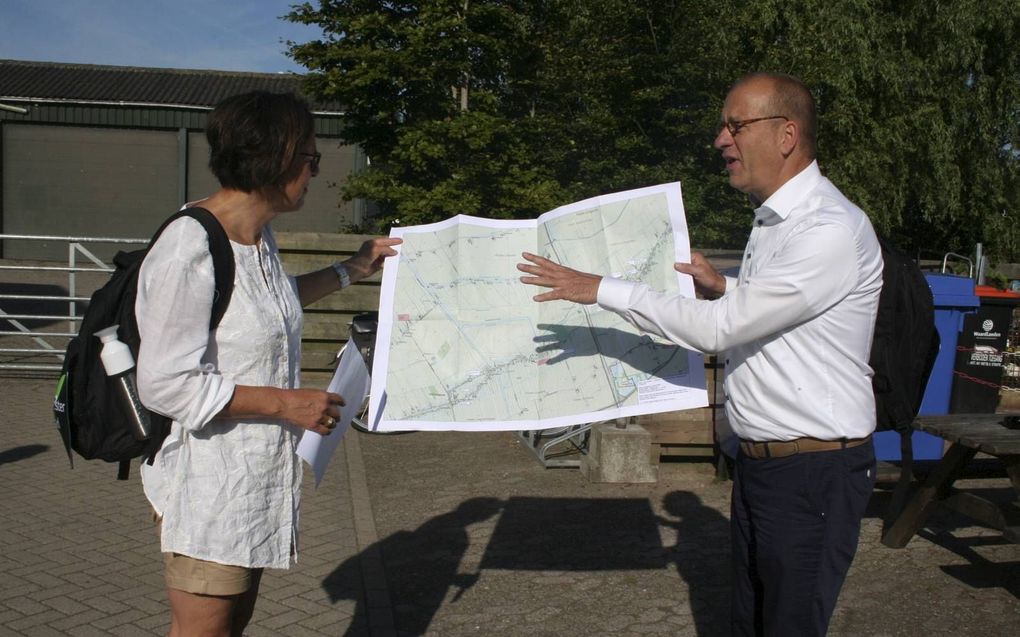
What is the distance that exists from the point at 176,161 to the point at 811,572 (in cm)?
3177

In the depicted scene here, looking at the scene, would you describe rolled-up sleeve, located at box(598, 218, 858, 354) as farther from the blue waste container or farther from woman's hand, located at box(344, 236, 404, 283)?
the blue waste container

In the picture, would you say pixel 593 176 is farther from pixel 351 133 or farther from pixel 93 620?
pixel 93 620

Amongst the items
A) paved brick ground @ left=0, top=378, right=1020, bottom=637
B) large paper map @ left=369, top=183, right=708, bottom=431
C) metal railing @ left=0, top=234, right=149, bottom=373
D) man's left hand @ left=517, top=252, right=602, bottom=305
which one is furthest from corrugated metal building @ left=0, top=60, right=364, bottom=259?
man's left hand @ left=517, top=252, right=602, bottom=305

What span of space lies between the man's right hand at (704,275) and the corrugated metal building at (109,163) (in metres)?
28.3

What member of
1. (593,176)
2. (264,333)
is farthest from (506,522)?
(593,176)

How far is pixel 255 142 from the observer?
245 cm

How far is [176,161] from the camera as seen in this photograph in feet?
104

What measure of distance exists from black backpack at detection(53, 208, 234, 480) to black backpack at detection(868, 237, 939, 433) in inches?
74.4

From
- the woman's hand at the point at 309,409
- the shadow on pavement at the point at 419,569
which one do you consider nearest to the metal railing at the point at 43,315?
the shadow on pavement at the point at 419,569

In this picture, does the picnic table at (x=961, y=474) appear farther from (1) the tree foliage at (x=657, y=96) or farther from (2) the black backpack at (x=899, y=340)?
(1) the tree foliage at (x=657, y=96)

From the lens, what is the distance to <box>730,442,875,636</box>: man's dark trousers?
2766mm

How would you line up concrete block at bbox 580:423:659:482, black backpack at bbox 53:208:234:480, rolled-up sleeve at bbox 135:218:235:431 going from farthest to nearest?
concrete block at bbox 580:423:659:482, black backpack at bbox 53:208:234:480, rolled-up sleeve at bbox 135:218:235:431

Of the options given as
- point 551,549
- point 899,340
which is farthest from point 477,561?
point 899,340

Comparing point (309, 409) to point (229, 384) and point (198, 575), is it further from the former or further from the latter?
point (198, 575)
